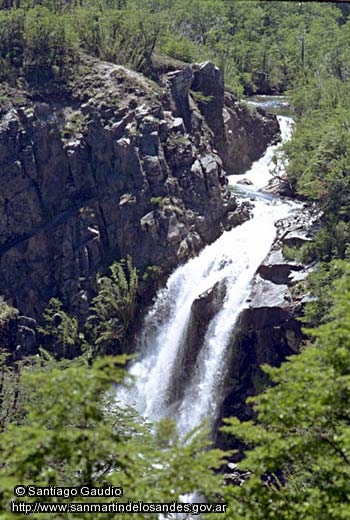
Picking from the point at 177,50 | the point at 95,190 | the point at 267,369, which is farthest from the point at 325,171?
the point at 267,369

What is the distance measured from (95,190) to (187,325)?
32.6ft

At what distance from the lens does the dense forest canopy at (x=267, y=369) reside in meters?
10.9

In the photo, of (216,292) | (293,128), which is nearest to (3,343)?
(216,292)

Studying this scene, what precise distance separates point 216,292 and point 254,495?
21.3 meters

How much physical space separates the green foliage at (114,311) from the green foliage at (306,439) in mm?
23511

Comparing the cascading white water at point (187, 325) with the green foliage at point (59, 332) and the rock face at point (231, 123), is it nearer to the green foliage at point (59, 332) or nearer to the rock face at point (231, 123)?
the green foliage at point (59, 332)

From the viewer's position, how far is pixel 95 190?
127 feet

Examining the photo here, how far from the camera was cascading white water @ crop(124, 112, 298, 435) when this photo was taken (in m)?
31.3

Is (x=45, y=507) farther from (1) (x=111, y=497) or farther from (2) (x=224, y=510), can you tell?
(2) (x=224, y=510)

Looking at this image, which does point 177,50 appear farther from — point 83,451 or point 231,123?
point 83,451

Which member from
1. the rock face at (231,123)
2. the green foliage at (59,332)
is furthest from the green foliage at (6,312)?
the rock face at (231,123)

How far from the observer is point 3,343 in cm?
3672

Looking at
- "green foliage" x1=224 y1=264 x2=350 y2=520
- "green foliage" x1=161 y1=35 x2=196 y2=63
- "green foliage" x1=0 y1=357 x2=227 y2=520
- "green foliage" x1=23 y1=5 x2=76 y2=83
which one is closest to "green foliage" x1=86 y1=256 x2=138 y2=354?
"green foliage" x1=23 y1=5 x2=76 y2=83

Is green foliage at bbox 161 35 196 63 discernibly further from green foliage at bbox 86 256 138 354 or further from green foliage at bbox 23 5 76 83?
green foliage at bbox 86 256 138 354
